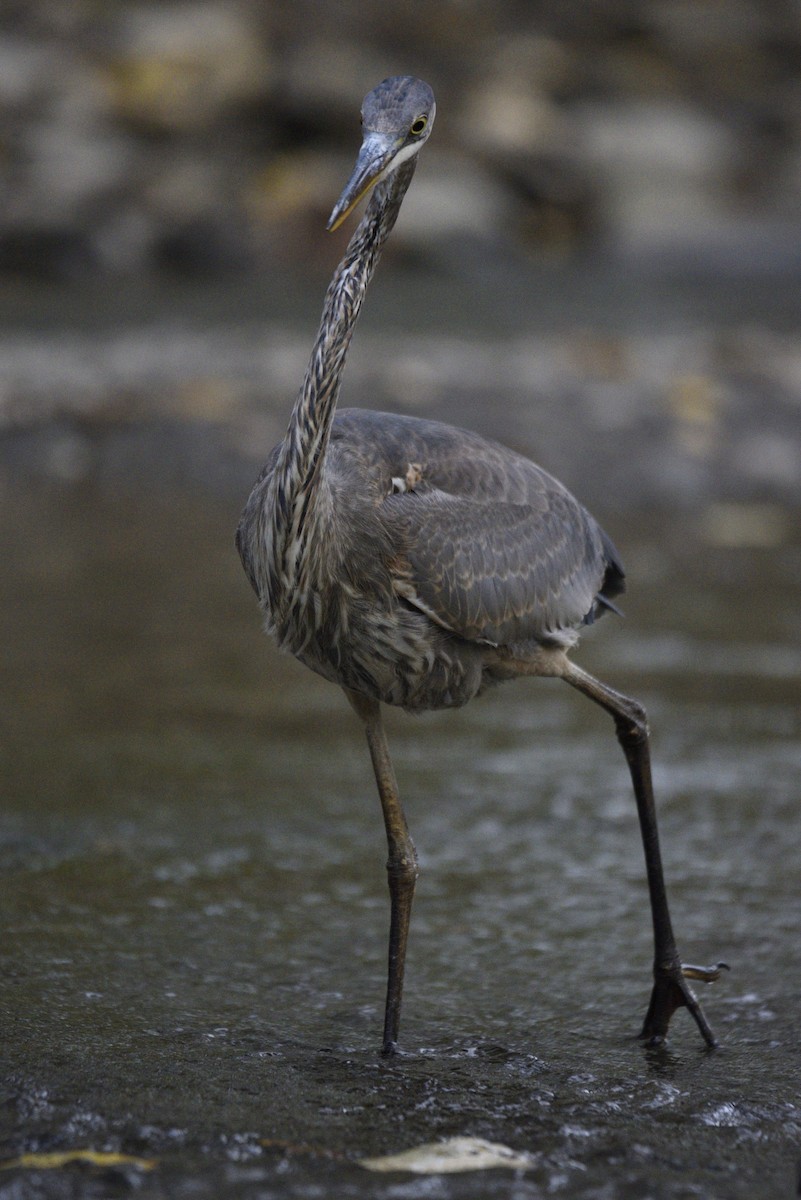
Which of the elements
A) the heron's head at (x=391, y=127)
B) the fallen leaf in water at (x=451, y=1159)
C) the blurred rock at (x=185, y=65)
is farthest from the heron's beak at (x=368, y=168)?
the blurred rock at (x=185, y=65)

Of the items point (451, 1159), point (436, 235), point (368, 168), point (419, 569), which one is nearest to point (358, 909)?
point (419, 569)

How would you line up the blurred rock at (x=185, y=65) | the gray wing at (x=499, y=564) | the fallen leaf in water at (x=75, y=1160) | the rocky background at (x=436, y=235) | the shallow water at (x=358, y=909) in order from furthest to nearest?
the blurred rock at (x=185, y=65) → the rocky background at (x=436, y=235) → the gray wing at (x=499, y=564) → the shallow water at (x=358, y=909) → the fallen leaf in water at (x=75, y=1160)

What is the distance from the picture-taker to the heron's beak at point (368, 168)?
141 inches

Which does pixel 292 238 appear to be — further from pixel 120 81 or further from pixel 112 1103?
pixel 112 1103

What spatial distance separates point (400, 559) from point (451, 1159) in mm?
1336

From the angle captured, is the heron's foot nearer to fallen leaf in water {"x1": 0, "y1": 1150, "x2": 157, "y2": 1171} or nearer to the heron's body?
the heron's body

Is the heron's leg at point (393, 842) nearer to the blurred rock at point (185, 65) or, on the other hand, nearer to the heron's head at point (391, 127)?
the heron's head at point (391, 127)

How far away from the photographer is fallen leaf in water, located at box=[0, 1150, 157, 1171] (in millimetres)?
3180

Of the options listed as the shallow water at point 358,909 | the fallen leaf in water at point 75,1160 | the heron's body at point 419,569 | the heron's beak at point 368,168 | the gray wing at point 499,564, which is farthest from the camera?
the gray wing at point 499,564

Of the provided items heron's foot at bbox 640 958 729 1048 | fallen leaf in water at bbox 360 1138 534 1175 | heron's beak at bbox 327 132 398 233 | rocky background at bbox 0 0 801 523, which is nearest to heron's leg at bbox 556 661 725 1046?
heron's foot at bbox 640 958 729 1048

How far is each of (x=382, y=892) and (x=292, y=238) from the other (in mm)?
Answer: 10343

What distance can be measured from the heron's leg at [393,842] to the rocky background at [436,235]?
20.0 ft

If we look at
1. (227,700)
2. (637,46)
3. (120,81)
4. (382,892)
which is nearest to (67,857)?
(382,892)

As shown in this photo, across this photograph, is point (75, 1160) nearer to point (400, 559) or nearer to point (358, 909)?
point (400, 559)
